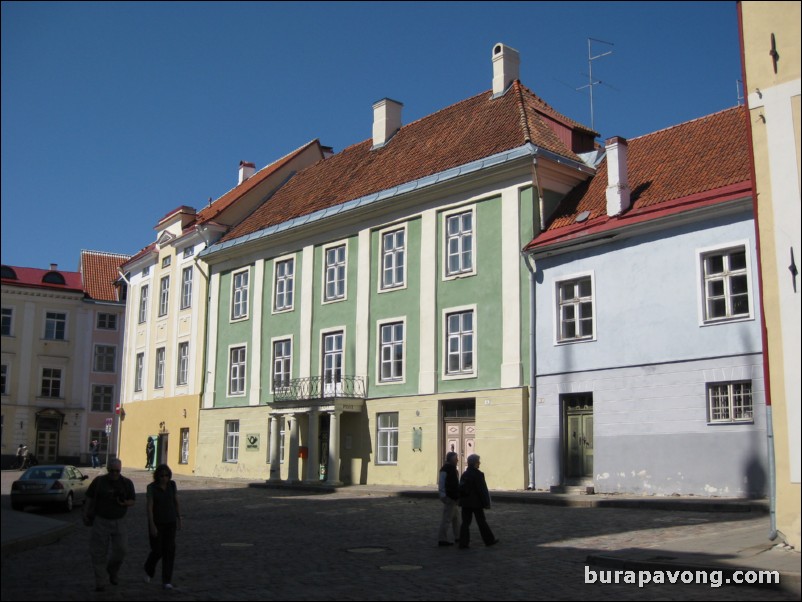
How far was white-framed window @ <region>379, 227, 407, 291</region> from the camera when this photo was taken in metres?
29.5

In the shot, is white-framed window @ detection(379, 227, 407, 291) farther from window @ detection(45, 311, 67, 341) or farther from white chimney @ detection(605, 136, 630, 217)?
window @ detection(45, 311, 67, 341)

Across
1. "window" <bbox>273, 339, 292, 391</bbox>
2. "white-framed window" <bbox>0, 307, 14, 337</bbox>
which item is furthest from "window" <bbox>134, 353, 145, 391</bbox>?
"window" <bbox>273, 339, 292, 391</bbox>

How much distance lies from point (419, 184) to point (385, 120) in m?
7.98

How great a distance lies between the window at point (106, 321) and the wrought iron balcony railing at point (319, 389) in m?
24.6

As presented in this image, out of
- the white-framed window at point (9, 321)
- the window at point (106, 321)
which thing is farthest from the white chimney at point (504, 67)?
the white-framed window at point (9, 321)

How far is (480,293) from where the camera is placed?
26703 millimetres

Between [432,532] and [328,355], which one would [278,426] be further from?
[432,532]

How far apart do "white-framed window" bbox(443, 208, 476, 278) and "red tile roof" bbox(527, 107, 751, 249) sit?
2.48 meters

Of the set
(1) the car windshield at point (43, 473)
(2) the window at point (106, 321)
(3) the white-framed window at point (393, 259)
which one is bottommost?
(1) the car windshield at point (43, 473)

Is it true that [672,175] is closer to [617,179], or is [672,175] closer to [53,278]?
[617,179]

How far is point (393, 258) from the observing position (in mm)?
29875

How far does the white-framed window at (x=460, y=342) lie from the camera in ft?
88.0

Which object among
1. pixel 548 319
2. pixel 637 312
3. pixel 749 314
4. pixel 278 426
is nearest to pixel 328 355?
pixel 278 426

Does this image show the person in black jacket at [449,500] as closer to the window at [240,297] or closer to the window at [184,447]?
the window at [240,297]
